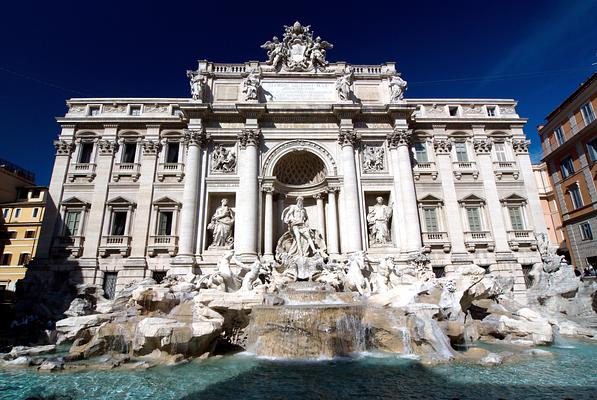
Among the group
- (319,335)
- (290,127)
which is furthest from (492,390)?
(290,127)

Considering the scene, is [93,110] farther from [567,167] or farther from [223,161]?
[567,167]

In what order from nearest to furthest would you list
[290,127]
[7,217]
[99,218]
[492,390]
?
[492,390] < [99,218] < [290,127] < [7,217]

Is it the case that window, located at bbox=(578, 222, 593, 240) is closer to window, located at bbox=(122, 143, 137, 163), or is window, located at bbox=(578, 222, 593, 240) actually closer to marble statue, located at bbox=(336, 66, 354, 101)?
marble statue, located at bbox=(336, 66, 354, 101)

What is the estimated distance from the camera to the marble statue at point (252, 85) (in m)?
19.4

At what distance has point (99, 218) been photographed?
18453 millimetres

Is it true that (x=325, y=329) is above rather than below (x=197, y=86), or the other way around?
below

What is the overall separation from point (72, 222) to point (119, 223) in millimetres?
2597

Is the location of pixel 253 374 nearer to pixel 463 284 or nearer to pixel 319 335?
pixel 319 335

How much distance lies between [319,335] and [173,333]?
14.2 ft

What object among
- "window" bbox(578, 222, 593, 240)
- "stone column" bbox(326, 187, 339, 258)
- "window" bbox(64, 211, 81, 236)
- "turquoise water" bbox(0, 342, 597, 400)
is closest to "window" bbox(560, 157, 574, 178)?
"window" bbox(578, 222, 593, 240)

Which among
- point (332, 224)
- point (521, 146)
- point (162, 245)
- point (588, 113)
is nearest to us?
point (162, 245)

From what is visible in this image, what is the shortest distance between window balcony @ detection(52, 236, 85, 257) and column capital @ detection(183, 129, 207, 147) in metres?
8.50

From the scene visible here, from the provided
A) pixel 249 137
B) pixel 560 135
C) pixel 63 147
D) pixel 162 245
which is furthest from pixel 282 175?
pixel 560 135

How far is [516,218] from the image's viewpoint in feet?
64.1
